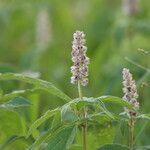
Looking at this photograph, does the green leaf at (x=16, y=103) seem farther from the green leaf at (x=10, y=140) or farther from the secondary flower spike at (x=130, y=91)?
the secondary flower spike at (x=130, y=91)

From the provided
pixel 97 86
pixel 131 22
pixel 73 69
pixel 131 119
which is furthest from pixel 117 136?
pixel 131 22

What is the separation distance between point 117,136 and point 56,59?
2.28 metres

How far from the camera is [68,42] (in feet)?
15.5

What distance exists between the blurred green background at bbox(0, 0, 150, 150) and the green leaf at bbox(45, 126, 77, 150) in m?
0.89

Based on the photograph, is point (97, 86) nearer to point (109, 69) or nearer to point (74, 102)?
point (109, 69)

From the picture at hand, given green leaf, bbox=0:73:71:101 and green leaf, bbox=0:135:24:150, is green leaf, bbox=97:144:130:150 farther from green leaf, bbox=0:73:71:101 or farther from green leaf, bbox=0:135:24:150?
green leaf, bbox=0:135:24:150

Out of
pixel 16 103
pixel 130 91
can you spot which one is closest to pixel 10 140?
pixel 16 103

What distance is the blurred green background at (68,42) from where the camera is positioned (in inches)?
134

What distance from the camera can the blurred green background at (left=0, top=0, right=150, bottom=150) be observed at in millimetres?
3395

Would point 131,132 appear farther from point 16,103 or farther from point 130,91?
point 16,103

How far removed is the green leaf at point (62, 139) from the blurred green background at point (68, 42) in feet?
2.93

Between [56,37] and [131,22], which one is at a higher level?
[56,37]

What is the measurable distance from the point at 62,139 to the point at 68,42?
3100mm

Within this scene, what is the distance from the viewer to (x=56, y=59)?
4.23m
